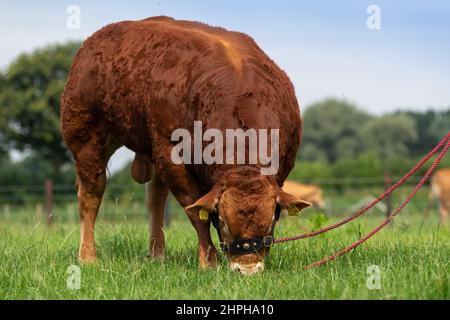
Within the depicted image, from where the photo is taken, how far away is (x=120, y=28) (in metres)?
6.68

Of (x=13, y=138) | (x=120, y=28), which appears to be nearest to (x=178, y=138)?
(x=120, y=28)

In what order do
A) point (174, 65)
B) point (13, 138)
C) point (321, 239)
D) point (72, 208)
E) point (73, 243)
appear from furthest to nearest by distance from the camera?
point (13, 138) → point (72, 208) → point (73, 243) → point (321, 239) → point (174, 65)

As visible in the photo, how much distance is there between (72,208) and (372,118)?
190ft

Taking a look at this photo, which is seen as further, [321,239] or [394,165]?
[394,165]

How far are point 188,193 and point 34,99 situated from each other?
35.2m

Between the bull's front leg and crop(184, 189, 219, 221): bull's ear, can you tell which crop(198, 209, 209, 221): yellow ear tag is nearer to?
crop(184, 189, 219, 221): bull's ear

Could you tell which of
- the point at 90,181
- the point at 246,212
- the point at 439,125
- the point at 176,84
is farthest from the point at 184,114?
the point at 439,125

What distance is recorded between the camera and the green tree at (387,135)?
2751 inches

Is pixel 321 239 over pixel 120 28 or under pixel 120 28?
under

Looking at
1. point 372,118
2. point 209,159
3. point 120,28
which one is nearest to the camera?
point 209,159

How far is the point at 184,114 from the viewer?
565 centimetres

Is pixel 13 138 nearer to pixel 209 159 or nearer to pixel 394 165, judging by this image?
pixel 394 165
